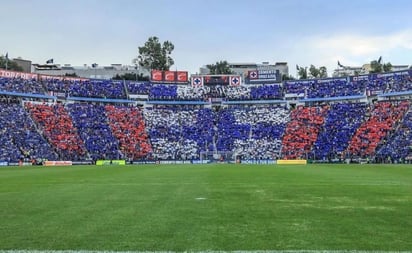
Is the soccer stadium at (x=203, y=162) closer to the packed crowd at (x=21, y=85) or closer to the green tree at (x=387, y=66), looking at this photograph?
the packed crowd at (x=21, y=85)

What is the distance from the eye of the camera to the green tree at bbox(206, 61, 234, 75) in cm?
15739

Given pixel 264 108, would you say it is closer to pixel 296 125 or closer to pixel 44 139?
pixel 296 125

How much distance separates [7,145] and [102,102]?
29373 mm

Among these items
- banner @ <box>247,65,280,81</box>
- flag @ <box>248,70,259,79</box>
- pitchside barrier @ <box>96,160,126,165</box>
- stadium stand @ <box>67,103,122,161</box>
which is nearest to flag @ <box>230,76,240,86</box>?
banner @ <box>247,65,280,81</box>

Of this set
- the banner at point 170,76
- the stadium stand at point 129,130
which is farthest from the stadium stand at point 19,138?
the banner at point 170,76

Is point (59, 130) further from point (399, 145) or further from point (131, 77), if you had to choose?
point (399, 145)

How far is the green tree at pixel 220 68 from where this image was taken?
516ft

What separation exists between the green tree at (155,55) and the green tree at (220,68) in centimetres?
1790

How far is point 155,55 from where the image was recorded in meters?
146

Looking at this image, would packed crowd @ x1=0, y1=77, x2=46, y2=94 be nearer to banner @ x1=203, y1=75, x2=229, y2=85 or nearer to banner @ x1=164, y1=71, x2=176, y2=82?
banner @ x1=164, y1=71, x2=176, y2=82

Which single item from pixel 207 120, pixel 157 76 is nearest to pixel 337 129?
pixel 207 120

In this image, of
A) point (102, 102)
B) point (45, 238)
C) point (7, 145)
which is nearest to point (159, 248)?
point (45, 238)

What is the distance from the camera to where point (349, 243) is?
382 inches

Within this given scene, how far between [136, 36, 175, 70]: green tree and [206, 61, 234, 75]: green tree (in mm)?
17899
